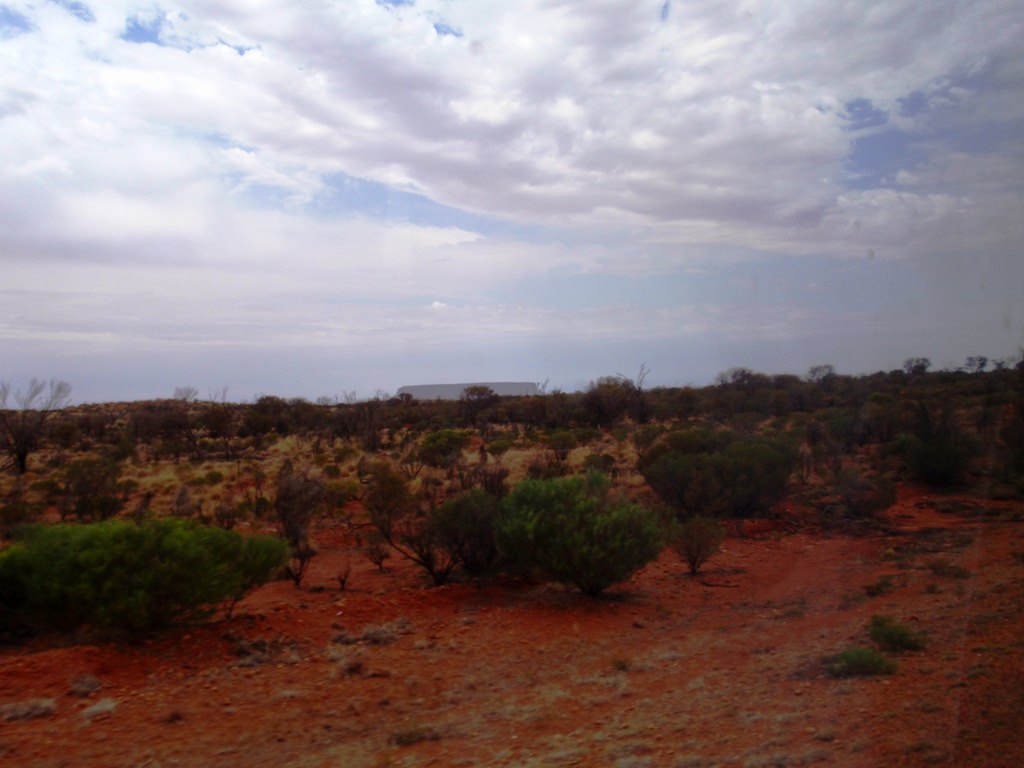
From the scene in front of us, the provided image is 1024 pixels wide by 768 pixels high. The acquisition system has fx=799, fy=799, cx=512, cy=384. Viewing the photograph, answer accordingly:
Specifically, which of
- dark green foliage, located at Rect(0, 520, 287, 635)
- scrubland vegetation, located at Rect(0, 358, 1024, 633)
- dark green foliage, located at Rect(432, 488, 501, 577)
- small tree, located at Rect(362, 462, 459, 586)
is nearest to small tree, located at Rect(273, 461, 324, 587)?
scrubland vegetation, located at Rect(0, 358, 1024, 633)

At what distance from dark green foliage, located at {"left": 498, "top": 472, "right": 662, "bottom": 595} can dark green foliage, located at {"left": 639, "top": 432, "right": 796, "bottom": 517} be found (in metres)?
7.17

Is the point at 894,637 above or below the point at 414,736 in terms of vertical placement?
above

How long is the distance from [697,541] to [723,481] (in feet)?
20.2

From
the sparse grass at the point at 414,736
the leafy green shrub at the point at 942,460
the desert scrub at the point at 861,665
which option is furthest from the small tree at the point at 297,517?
the leafy green shrub at the point at 942,460

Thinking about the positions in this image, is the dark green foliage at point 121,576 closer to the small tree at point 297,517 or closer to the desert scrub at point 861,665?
the small tree at point 297,517

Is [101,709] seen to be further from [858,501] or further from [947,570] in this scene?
[858,501]

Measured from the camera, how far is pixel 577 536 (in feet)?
45.1

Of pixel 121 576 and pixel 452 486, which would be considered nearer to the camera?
pixel 121 576

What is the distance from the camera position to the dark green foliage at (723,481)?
21.7 meters

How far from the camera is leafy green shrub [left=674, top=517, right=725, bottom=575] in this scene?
16.5 meters

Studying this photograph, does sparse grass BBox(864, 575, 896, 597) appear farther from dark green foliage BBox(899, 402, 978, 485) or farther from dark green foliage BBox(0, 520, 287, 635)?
dark green foliage BBox(899, 402, 978, 485)

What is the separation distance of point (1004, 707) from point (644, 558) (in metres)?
7.55

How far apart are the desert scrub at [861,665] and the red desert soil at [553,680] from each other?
204 mm

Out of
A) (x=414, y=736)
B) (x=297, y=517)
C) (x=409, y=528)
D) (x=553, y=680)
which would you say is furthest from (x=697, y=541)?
(x=414, y=736)
